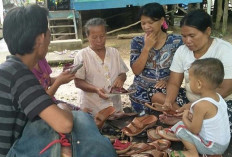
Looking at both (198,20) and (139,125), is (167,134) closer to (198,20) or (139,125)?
(139,125)

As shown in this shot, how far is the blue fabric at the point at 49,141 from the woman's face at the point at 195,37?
1331 millimetres

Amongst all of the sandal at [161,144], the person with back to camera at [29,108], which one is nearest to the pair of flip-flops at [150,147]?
the sandal at [161,144]

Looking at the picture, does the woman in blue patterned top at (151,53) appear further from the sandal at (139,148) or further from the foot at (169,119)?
the sandal at (139,148)

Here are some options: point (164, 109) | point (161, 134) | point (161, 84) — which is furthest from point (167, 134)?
point (161, 84)

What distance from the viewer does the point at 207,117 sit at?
1968 millimetres

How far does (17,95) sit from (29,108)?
106 millimetres

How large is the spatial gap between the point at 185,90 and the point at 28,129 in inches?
72.6

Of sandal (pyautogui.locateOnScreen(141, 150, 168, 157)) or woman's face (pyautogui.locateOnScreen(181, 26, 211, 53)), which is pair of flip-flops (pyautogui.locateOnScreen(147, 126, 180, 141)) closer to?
sandal (pyautogui.locateOnScreen(141, 150, 168, 157))

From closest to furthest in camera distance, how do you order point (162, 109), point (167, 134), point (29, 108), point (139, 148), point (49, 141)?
point (29, 108) → point (49, 141) → point (139, 148) → point (167, 134) → point (162, 109)

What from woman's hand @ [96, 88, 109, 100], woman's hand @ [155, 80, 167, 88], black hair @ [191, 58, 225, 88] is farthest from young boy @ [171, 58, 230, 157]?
woman's hand @ [96, 88, 109, 100]

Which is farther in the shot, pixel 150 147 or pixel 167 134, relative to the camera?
pixel 167 134

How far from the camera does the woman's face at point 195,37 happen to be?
2.52 metres

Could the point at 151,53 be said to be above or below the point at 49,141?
above

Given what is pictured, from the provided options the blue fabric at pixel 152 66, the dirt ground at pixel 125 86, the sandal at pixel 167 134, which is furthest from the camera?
the dirt ground at pixel 125 86
